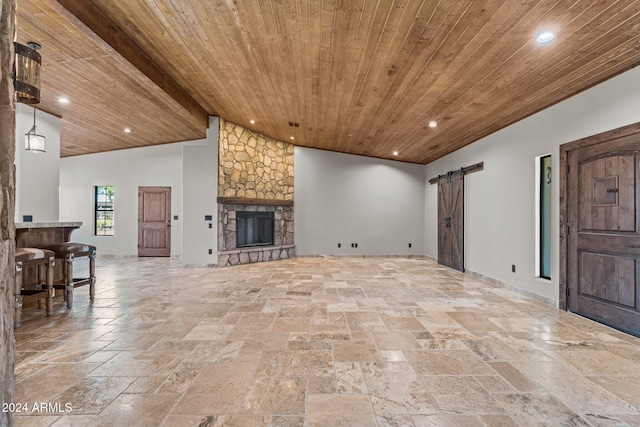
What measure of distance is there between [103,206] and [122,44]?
6.80m

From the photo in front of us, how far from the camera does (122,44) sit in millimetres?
3438

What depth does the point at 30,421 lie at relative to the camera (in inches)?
65.7

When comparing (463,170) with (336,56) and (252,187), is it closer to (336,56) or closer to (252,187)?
(336,56)

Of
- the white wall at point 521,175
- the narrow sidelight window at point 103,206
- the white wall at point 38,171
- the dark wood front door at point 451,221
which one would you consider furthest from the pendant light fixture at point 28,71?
the narrow sidelight window at point 103,206

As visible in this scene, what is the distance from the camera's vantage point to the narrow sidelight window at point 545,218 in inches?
170

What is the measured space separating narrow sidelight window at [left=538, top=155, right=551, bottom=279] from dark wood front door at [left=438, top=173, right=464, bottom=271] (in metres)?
1.98

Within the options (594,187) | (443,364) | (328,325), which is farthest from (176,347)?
(594,187)

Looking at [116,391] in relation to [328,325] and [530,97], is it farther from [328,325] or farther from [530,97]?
[530,97]

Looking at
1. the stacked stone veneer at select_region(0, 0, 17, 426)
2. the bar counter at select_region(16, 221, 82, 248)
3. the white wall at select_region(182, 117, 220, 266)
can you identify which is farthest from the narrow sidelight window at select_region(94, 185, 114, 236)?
the stacked stone veneer at select_region(0, 0, 17, 426)

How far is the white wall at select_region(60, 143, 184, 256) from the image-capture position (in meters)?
8.62

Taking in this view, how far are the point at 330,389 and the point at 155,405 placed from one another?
40.3 inches

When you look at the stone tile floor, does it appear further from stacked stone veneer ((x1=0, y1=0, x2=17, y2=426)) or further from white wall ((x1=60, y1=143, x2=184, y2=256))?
white wall ((x1=60, y1=143, x2=184, y2=256))

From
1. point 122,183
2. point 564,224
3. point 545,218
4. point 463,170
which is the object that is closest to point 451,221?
point 463,170

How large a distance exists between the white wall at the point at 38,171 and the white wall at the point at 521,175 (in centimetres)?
755
